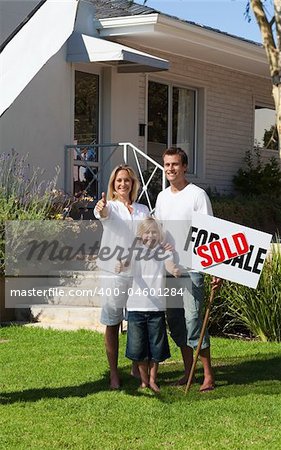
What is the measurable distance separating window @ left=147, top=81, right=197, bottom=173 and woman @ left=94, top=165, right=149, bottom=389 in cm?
824

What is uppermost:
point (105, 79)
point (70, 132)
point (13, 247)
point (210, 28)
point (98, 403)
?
point (210, 28)

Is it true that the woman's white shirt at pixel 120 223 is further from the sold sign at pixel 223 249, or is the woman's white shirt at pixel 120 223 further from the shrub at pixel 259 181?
the shrub at pixel 259 181

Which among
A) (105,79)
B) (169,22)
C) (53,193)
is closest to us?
(53,193)

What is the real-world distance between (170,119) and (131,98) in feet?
4.46

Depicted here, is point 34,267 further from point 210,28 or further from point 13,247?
point 210,28

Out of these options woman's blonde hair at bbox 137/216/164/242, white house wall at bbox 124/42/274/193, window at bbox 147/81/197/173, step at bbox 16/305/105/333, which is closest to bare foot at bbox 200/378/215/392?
woman's blonde hair at bbox 137/216/164/242

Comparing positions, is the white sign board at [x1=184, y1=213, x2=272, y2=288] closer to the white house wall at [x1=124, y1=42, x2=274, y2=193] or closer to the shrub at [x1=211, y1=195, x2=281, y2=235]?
the shrub at [x1=211, y1=195, x2=281, y2=235]

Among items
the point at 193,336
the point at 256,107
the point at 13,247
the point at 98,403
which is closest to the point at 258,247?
A: the point at 193,336

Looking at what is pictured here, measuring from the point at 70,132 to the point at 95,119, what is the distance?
2.71 ft

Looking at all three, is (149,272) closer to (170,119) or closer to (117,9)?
(117,9)

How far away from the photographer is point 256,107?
1766cm

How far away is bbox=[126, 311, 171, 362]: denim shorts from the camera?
649cm

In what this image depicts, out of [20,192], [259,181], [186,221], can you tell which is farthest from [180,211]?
[259,181]

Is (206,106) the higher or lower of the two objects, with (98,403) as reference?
higher
